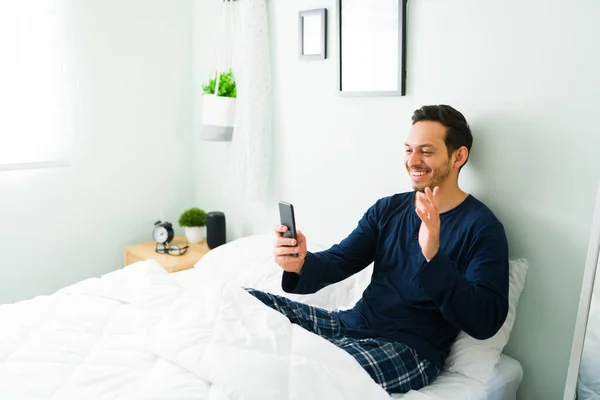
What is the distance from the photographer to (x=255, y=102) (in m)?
2.44

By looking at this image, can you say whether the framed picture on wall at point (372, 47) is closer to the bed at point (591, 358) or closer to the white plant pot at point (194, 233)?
the bed at point (591, 358)

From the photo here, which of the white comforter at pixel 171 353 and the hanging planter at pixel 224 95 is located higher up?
the hanging planter at pixel 224 95

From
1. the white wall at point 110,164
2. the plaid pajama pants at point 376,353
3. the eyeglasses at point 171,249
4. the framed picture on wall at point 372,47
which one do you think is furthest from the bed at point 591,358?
the white wall at point 110,164

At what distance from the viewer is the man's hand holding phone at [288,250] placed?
1.65 m

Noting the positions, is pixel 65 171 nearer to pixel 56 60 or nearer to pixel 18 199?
pixel 18 199

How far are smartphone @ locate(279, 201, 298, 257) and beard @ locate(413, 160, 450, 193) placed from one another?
1.31ft

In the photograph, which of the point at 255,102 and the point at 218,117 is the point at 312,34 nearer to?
the point at 255,102

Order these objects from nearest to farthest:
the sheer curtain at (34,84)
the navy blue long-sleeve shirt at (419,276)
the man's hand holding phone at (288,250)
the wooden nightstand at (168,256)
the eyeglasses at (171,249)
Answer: the navy blue long-sleeve shirt at (419,276) → the man's hand holding phone at (288,250) → the sheer curtain at (34,84) → the wooden nightstand at (168,256) → the eyeglasses at (171,249)

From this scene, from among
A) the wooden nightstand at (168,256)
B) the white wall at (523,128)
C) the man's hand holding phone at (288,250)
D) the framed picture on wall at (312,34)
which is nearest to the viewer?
the white wall at (523,128)

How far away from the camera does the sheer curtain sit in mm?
2400

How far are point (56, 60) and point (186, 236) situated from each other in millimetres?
1040

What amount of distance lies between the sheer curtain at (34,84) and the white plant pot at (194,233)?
0.69 meters

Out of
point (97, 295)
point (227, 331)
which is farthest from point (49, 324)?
point (227, 331)

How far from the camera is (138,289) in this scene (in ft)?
5.71
